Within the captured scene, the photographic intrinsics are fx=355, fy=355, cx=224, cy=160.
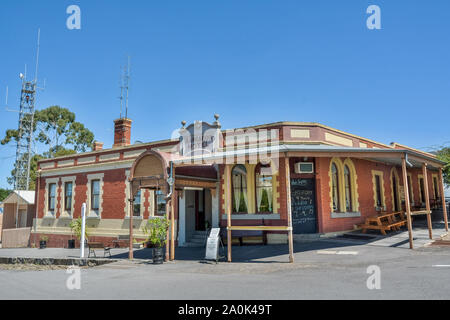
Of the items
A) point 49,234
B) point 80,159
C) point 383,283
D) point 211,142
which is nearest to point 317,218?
point 211,142

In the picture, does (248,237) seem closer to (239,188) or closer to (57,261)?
(239,188)

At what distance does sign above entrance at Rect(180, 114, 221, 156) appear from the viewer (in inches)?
599

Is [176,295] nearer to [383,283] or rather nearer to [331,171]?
[383,283]

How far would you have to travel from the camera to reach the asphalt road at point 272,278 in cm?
635

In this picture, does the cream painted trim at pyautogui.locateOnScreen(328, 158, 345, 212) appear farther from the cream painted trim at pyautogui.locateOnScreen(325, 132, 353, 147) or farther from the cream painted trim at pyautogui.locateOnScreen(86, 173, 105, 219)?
Result: the cream painted trim at pyautogui.locateOnScreen(86, 173, 105, 219)

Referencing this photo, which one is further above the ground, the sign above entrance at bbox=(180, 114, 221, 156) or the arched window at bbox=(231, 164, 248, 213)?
the sign above entrance at bbox=(180, 114, 221, 156)

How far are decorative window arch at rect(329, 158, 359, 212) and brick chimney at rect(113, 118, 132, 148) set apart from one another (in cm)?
1235

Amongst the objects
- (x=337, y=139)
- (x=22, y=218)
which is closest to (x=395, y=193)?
(x=337, y=139)

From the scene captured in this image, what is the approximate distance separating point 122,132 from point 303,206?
40.5 ft

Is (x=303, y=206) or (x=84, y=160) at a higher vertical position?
(x=84, y=160)

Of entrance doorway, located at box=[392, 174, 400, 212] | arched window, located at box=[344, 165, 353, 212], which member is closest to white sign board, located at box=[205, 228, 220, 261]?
arched window, located at box=[344, 165, 353, 212]

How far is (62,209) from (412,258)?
19.3 metres

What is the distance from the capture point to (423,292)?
19.7ft

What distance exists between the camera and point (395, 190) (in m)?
19.5
